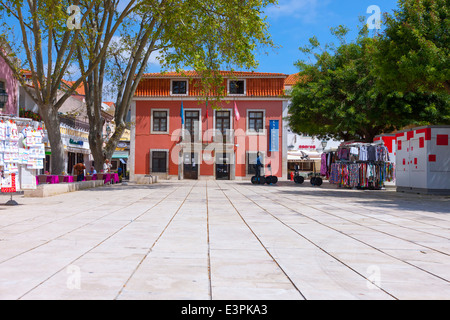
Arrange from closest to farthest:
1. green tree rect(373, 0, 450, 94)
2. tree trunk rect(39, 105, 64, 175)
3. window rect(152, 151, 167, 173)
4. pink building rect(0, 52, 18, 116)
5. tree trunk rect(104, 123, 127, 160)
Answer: green tree rect(373, 0, 450, 94)
tree trunk rect(39, 105, 64, 175)
tree trunk rect(104, 123, 127, 160)
pink building rect(0, 52, 18, 116)
window rect(152, 151, 167, 173)

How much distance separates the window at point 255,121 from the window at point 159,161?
→ 7806 mm

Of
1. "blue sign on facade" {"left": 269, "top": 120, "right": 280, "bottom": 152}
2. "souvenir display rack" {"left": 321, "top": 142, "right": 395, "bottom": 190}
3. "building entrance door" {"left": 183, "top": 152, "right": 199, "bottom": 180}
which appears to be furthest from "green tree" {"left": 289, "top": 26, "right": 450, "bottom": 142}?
"building entrance door" {"left": 183, "top": 152, "right": 199, "bottom": 180}

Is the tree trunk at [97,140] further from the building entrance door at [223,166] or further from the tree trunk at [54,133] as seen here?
the building entrance door at [223,166]

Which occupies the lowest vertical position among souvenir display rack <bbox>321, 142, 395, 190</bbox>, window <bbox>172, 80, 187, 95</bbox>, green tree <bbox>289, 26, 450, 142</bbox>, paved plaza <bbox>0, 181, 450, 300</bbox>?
paved plaza <bbox>0, 181, 450, 300</bbox>

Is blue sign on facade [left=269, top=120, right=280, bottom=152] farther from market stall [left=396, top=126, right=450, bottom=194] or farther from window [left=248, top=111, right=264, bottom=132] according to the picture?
market stall [left=396, top=126, right=450, bottom=194]

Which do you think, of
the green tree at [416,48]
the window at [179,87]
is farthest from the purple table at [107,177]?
the window at [179,87]

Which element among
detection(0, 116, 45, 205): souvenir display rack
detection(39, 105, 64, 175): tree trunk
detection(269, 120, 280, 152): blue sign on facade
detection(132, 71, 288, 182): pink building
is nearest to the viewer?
detection(0, 116, 45, 205): souvenir display rack

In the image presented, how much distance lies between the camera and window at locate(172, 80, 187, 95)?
3859cm

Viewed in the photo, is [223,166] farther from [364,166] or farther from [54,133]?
[54,133]

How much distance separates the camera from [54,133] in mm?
17812

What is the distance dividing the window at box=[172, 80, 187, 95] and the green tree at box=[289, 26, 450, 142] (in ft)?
45.2
